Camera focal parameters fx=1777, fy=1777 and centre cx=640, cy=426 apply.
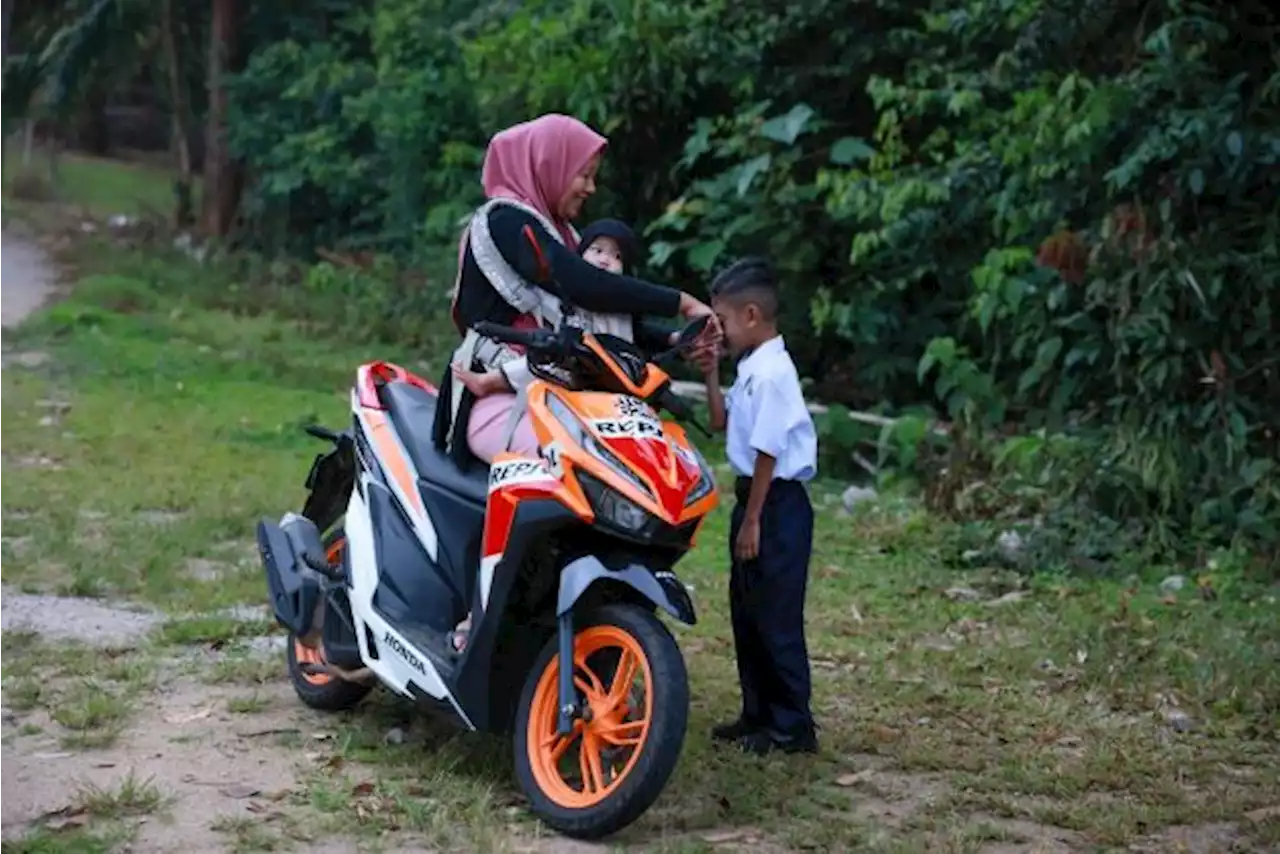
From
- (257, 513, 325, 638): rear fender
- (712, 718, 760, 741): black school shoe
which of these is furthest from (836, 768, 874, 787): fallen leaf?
(257, 513, 325, 638): rear fender

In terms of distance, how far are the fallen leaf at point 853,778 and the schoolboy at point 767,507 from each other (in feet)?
0.63

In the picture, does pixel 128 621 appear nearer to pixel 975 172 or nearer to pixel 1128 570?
pixel 1128 570

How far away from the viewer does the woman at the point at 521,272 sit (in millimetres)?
4641

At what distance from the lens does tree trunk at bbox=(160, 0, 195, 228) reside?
19.7 metres

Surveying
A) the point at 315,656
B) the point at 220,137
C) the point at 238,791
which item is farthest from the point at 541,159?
the point at 220,137

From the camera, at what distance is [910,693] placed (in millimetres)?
5824

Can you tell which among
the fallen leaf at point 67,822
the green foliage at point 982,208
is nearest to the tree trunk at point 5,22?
the green foliage at point 982,208

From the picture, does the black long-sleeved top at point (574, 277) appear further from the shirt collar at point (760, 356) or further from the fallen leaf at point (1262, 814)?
the fallen leaf at point (1262, 814)

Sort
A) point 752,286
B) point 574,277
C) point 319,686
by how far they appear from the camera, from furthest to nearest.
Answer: point 319,686 → point 752,286 → point 574,277

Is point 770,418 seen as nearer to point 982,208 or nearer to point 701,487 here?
point 701,487

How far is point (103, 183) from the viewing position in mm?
25594

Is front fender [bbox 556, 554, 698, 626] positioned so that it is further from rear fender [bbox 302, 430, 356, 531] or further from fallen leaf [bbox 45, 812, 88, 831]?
rear fender [bbox 302, 430, 356, 531]

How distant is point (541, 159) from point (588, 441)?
0.87m

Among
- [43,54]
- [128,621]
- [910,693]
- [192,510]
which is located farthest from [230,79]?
[910,693]
